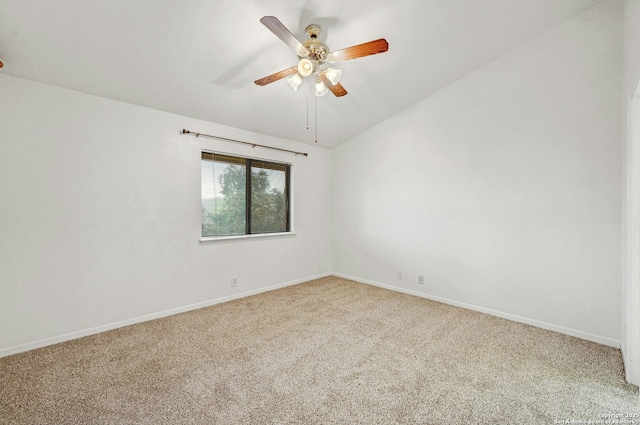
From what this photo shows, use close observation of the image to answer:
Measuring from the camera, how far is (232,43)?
8.00 feet

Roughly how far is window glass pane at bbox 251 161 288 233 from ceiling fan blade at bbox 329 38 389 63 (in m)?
2.36

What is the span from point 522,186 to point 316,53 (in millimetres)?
2574

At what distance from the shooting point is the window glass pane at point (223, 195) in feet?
12.1

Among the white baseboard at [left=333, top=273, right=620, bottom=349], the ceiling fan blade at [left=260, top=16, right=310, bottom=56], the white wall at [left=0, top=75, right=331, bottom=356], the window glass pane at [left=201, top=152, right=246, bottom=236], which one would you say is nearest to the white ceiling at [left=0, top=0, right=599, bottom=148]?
the white wall at [left=0, top=75, right=331, bottom=356]

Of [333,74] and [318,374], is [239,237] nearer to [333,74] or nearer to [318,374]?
[318,374]

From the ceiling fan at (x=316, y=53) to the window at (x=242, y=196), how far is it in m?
1.71

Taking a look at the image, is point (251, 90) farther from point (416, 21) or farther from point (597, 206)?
point (597, 206)

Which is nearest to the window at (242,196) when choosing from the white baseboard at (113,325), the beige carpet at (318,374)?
the white baseboard at (113,325)

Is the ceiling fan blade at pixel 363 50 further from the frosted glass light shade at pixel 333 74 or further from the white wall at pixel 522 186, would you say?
the white wall at pixel 522 186

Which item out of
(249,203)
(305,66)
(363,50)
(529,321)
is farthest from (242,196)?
(529,321)

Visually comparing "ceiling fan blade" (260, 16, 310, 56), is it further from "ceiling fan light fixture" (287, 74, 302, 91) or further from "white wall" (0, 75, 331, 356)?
"white wall" (0, 75, 331, 356)

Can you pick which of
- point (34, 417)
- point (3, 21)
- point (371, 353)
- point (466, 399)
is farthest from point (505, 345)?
point (3, 21)

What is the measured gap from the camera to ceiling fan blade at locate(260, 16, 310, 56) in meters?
1.72

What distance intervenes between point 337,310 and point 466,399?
177 cm
